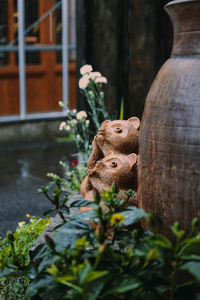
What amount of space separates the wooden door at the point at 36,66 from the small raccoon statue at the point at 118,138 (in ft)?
20.2

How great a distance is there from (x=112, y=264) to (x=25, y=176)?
15.3 ft

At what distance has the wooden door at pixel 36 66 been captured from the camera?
806 centimetres

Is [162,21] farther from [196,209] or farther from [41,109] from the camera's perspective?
[41,109]

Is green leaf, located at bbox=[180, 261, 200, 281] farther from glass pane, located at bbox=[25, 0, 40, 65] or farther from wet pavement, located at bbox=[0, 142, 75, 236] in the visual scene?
glass pane, located at bbox=[25, 0, 40, 65]

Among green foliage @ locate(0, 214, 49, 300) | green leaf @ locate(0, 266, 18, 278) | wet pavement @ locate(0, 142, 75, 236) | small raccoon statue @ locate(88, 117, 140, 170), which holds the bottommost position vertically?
wet pavement @ locate(0, 142, 75, 236)

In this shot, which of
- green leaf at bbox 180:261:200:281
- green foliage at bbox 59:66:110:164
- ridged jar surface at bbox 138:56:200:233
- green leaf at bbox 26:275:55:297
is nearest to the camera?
green leaf at bbox 180:261:200:281

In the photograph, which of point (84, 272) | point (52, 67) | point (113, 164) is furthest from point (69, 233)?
point (52, 67)

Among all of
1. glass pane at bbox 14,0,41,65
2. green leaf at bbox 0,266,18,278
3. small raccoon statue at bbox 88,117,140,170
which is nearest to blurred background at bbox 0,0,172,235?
glass pane at bbox 14,0,41,65

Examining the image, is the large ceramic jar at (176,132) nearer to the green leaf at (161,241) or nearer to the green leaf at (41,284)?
the green leaf at (161,241)

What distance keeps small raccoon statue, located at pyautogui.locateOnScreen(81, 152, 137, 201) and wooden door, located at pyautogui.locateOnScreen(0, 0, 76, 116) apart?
20.6 ft

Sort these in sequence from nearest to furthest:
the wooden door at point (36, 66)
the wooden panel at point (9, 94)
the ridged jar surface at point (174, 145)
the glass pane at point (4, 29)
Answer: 1. the ridged jar surface at point (174, 145)
2. the glass pane at point (4, 29)
3. the wooden door at point (36, 66)
4. the wooden panel at point (9, 94)

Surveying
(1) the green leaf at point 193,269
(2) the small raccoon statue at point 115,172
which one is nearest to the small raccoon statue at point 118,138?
(2) the small raccoon statue at point 115,172

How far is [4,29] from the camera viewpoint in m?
7.96

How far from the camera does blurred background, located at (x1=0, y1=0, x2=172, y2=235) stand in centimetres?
428
